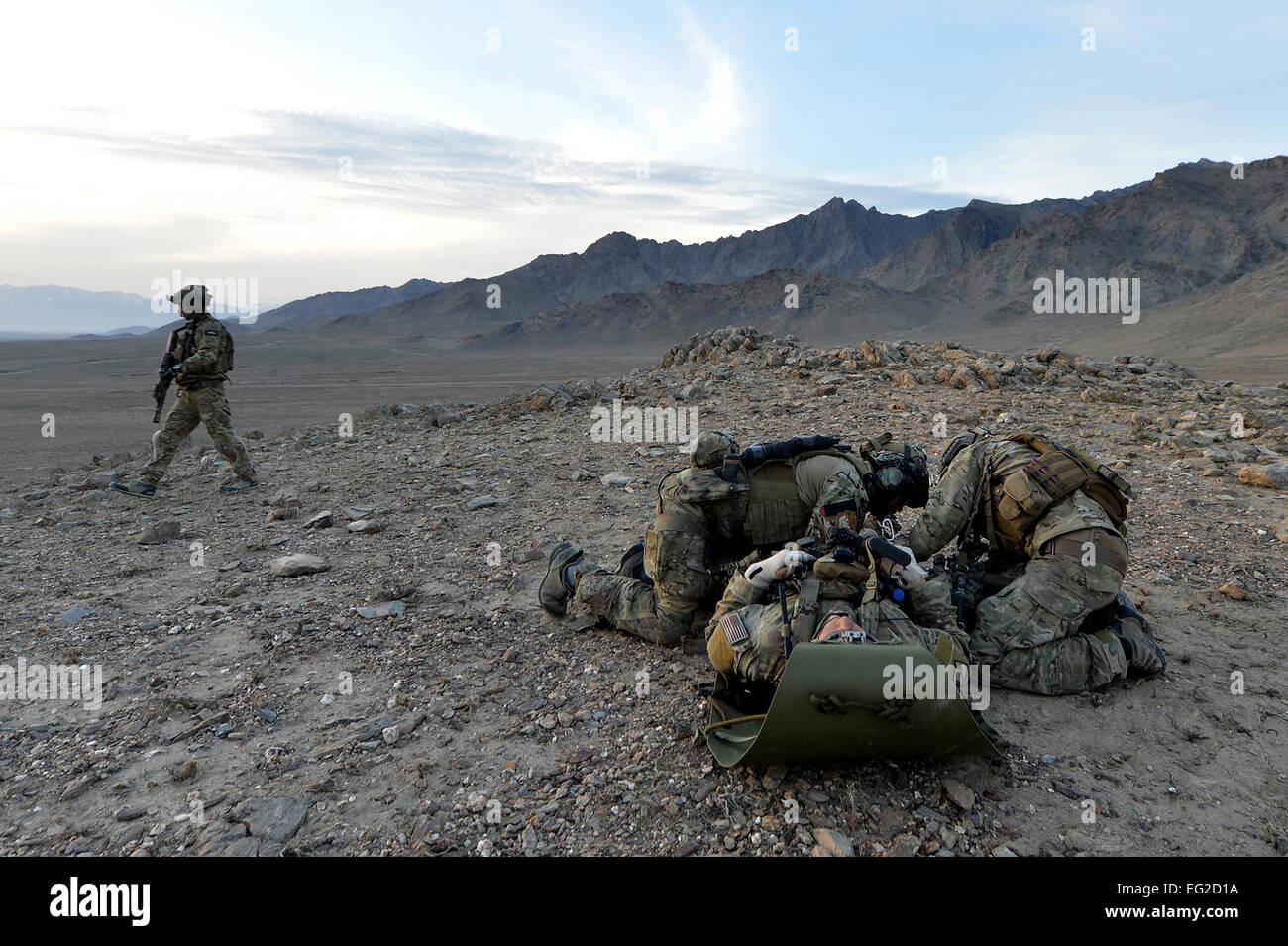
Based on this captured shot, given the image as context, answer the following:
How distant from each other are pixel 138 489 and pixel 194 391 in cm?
110

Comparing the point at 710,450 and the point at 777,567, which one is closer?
the point at 777,567

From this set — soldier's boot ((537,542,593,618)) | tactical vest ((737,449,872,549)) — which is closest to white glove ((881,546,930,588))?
tactical vest ((737,449,872,549))

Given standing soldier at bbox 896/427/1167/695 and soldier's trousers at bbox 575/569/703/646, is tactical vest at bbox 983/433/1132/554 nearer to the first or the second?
standing soldier at bbox 896/427/1167/695

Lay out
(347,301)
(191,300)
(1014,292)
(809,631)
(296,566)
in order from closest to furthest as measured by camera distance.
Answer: (809,631) → (296,566) → (191,300) → (1014,292) → (347,301)

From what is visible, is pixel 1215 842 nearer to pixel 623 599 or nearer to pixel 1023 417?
pixel 623 599

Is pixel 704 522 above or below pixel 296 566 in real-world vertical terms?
above

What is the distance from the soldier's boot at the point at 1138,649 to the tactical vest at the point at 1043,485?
509 mm

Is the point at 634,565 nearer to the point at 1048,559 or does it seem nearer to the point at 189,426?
the point at 1048,559

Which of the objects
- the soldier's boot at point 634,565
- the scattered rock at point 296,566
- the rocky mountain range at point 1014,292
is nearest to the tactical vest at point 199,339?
the scattered rock at point 296,566

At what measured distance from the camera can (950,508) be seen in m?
3.88

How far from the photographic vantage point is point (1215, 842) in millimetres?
2492

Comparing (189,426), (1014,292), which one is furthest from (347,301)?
(189,426)

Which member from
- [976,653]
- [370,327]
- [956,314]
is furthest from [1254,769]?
[370,327]
